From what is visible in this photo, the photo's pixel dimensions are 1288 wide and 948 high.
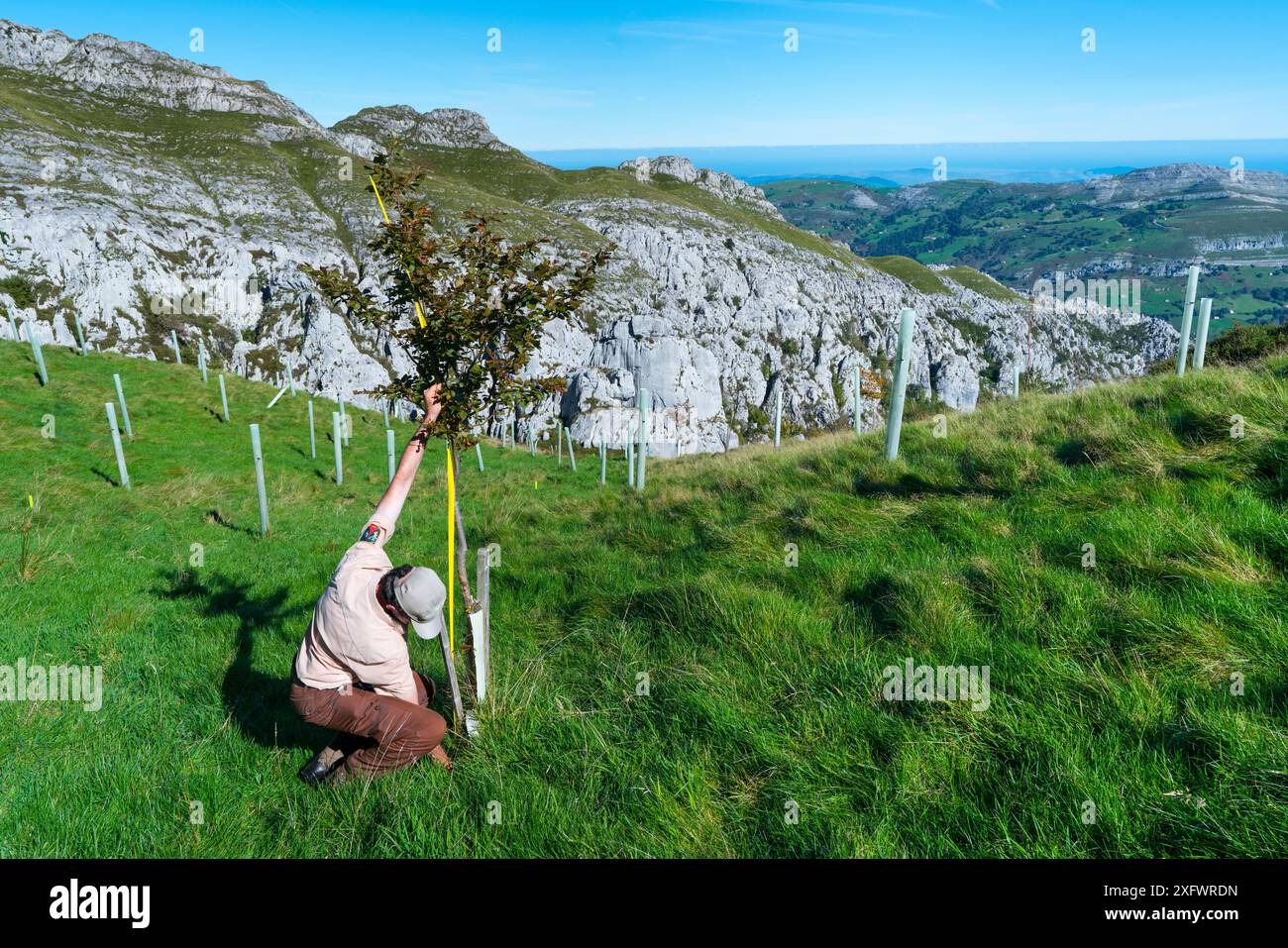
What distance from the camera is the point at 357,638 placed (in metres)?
4.02

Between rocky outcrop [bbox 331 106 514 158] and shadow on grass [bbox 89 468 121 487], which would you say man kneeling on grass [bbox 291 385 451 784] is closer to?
shadow on grass [bbox 89 468 121 487]

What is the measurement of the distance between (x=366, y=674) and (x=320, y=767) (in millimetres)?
692

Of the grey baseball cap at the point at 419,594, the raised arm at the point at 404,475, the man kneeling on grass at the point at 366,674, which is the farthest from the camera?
the raised arm at the point at 404,475

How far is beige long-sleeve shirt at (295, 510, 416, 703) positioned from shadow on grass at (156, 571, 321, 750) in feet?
3.04

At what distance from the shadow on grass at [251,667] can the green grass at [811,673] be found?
49 mm

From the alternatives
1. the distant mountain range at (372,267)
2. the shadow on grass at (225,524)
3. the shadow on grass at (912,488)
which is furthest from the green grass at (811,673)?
the distant mountain range at (372,267)

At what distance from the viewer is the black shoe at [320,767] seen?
13.3 ft

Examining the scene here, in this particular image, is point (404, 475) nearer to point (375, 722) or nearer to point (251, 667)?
point (375, 722)

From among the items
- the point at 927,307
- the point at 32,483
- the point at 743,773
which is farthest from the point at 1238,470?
the point at 927,307

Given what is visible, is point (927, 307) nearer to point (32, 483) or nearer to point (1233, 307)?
point (1233, 307)

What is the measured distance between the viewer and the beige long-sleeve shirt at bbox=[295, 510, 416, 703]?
401cm

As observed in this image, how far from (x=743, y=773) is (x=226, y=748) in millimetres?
3801

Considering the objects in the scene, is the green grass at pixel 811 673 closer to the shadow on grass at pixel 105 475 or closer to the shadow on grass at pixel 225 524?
the shadow on grass at pixel 225 524

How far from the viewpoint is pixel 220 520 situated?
14.2 m
